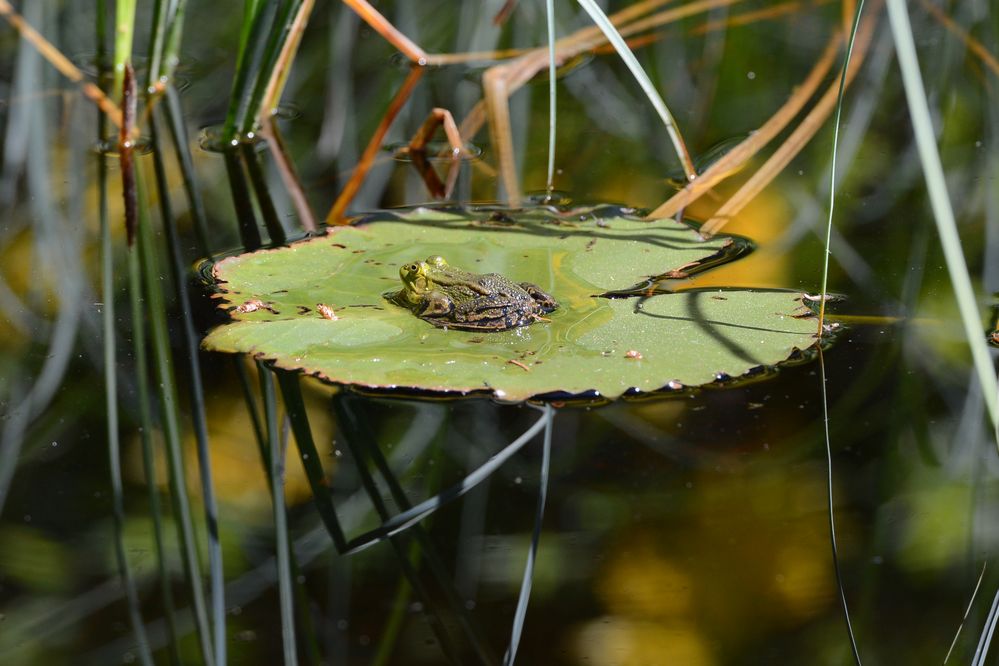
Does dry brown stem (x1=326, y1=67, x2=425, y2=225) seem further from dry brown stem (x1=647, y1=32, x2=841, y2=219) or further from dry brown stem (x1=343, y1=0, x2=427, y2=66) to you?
dry brown stem (x1=647, y1=32, x2=841, y2=219)

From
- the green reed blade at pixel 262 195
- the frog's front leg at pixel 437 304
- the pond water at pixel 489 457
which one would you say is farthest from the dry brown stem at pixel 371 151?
the frog's front leg at pixel 437 304

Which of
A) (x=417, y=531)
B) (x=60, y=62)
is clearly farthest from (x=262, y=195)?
(x=417, y=531)

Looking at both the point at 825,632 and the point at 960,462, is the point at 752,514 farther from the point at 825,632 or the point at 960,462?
the point at 960,462

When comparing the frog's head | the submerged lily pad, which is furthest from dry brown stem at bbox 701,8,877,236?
the frog's head

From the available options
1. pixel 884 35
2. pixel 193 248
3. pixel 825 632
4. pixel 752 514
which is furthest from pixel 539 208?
pixel 884 35

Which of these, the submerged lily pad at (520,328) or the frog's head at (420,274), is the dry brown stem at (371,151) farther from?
the frog's head at (420,274)

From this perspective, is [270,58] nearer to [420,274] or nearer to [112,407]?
[420,274]
